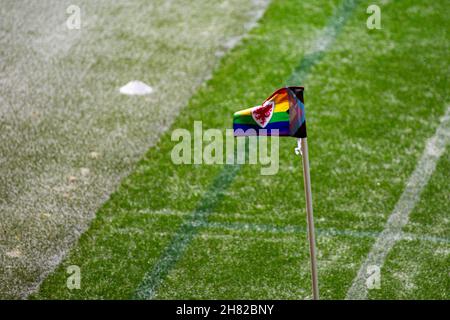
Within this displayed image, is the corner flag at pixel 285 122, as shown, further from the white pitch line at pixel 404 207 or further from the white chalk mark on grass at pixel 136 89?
the white chalk mark on grass at pixel 136 89

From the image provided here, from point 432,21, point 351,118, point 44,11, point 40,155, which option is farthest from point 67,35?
point 432,21

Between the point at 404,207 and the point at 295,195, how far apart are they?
2.67ft

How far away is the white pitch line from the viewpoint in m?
6.16

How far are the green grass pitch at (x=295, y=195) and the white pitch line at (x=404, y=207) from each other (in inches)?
1.8

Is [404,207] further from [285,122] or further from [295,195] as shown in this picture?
[285,122]

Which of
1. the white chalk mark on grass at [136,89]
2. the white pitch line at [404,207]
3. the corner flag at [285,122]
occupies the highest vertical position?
the corner flag at [285,122]

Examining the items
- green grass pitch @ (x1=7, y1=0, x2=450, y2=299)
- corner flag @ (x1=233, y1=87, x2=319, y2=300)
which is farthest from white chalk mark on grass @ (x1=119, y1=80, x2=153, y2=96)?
corner flag @ (x1=233, y1=87, x2=319, y2=300)

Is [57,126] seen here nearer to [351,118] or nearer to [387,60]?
[351,118]

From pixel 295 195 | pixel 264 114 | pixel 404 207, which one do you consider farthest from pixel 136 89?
pixel 264 114

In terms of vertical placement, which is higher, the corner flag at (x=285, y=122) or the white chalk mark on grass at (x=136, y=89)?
the corner flag at (x=285, y=122)

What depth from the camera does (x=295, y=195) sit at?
6988 mm

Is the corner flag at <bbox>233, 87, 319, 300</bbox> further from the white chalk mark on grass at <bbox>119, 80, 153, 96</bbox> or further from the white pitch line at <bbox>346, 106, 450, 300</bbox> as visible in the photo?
the white chalk mark on grass at <bbox>119, 80, 153, 96</bbox>

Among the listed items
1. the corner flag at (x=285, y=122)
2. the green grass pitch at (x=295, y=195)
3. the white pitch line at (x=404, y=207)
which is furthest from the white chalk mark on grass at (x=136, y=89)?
the corner flag at (x=285, y=122)

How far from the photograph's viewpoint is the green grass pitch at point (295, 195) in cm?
615
